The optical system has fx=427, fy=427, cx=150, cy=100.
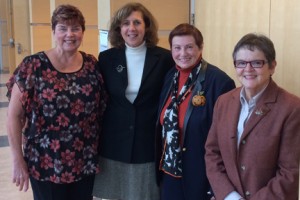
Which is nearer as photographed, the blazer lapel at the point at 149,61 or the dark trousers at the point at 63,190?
the dark trousers at the point at 63,190

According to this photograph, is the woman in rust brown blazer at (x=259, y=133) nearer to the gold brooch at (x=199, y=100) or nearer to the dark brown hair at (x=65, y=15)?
the gold brooch at (x=199, y=100)

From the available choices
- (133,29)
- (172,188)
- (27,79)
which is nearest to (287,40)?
(133,29)

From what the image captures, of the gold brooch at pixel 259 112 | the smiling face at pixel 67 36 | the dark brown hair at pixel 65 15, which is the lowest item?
the gold brooch at pixel 259 112

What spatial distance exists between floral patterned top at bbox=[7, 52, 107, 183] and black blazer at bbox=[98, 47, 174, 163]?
0.46 feet

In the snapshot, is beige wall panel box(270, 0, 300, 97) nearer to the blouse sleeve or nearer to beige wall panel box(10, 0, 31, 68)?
the blouse sleeve

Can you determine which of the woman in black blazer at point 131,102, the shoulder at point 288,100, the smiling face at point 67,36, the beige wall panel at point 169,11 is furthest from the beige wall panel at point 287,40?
the beige wall panel at point 169,11

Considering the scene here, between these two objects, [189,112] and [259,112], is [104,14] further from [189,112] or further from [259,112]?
[259,112]

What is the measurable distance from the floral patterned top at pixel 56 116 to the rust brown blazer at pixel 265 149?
892mm

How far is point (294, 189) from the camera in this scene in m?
1.81

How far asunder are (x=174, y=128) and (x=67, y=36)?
81 cm

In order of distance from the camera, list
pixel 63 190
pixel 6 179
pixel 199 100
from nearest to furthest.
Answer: pixel 199 100 → pixel 63 190 → pixel 6 179

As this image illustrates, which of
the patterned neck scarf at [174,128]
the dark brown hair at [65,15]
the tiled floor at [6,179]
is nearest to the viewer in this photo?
the patterned neck scarf at [174,128]

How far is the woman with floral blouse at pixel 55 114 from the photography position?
2420 mm

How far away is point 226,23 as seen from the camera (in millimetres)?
3129
